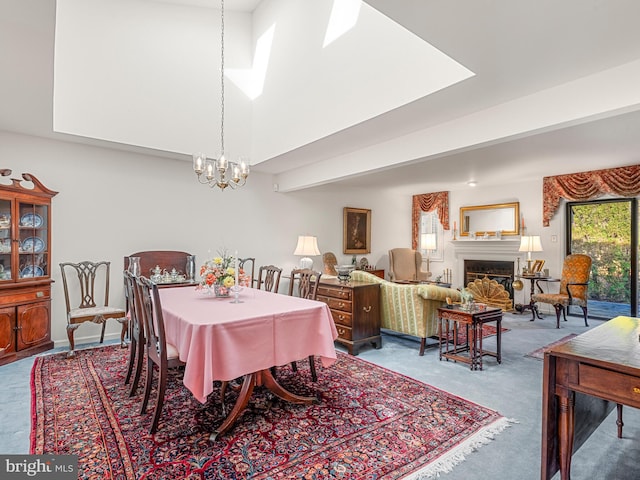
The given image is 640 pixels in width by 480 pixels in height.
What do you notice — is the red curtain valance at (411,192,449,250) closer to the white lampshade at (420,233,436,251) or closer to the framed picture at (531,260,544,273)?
the white lampshade at (420,233,436,251)

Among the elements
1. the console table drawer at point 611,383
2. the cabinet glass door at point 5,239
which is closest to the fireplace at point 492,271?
the console table drawer at point 611,383

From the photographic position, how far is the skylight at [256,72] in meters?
5.06

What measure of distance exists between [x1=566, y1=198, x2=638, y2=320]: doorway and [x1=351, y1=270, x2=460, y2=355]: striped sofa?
12.5 ft

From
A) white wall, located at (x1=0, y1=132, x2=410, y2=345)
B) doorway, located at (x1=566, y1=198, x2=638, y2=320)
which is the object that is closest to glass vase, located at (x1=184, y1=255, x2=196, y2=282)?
white wall, located at (x1=0, y1=132, x2=410, y2=345)

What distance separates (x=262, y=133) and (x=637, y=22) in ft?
13.6

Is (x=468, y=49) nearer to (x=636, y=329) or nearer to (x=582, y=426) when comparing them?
(x=636, y=329)

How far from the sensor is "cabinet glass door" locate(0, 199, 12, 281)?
146 inches

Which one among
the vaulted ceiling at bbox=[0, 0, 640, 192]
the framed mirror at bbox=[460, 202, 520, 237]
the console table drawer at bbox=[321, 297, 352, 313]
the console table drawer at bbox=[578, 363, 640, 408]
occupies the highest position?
the vaulted ceiling at bbox=[0, 0, 640, 192]

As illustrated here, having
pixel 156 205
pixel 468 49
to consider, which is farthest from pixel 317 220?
pixel 468 49

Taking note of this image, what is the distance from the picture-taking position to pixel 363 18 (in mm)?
3512

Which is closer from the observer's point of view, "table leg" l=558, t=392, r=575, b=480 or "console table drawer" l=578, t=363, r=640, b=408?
"console table drawer" l=578, t=363, r=640, b=408

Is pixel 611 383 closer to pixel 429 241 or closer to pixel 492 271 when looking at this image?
pixel 429 241

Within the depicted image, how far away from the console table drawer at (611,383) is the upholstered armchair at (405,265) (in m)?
6.06

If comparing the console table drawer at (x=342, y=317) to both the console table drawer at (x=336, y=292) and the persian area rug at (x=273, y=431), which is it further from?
the persian area rug at (x=273, y=431)
